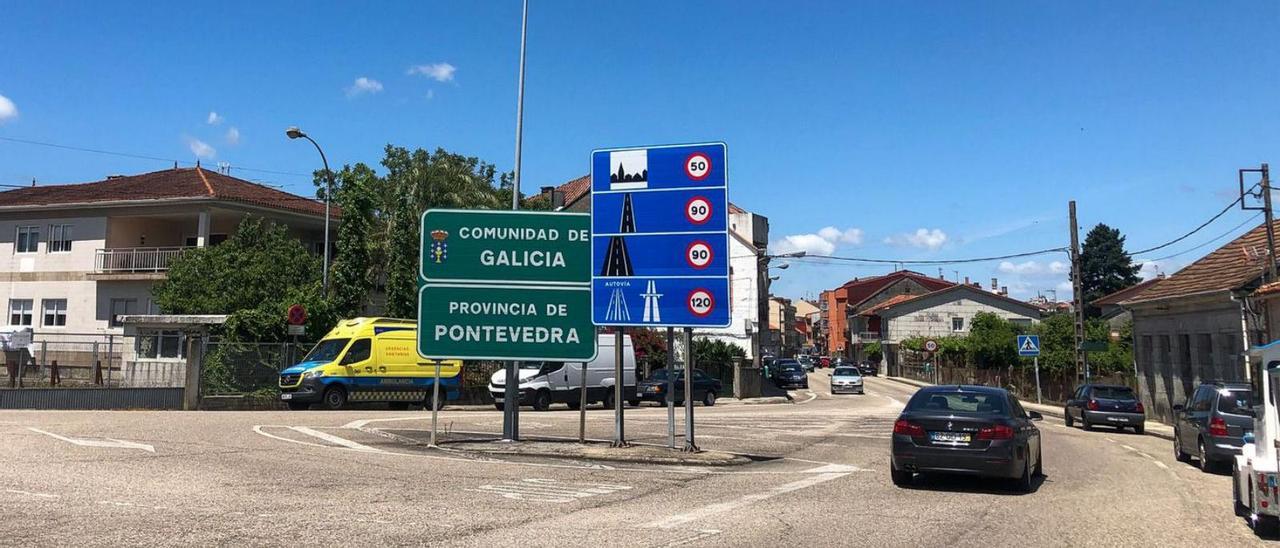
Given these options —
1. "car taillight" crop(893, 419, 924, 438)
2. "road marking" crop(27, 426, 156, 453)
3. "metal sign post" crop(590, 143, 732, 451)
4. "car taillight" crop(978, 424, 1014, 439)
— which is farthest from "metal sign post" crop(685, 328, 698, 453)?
"road marking" crop(27, 426, 156, 453)

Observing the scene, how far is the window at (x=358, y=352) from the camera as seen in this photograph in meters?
26.3

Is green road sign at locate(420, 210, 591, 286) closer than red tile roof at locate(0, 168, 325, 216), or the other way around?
green road sign at locate(420, 210, 591, 286)

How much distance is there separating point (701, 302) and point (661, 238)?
1.26 metres

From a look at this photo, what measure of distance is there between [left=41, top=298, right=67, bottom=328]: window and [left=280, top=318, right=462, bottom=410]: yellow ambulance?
64.5 feet

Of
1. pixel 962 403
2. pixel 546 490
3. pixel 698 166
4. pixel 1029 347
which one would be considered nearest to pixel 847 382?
pixel 1029 347

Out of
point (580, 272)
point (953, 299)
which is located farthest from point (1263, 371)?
point (953, 299)

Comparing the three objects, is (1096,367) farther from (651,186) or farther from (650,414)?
(651,186)

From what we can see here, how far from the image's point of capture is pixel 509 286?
621 inches

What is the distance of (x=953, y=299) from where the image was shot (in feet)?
276

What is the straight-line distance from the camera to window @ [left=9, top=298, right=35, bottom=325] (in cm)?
4012

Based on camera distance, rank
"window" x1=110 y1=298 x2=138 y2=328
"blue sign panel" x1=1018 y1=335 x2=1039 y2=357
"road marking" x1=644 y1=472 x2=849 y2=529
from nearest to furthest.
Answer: "road marking" x1=644 y1=472 x2=849 y2=529, "blue sign panel" x1=1018 y1=335 x2=1039 y2=357, "window" x1=110 y1=298 x2=138 y2=328

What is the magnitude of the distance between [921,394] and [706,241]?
14.0ft

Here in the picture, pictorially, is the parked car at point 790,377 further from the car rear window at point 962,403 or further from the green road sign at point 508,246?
the car rear window at point 962,403

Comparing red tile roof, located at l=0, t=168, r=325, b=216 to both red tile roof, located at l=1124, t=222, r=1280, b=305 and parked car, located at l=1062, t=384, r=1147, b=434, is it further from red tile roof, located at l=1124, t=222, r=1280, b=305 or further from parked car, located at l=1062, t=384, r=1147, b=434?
red tile roof, located at l=1124, t=222, r=1280, b=305
